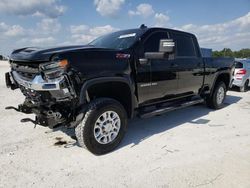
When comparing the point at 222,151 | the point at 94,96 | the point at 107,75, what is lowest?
the point at 222,151

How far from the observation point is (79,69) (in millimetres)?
3230

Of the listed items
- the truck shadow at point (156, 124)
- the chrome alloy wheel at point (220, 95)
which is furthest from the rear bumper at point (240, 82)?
the truck shadow at point (156, 124)

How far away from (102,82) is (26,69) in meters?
1.18

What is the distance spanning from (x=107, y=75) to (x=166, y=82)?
1.63 m

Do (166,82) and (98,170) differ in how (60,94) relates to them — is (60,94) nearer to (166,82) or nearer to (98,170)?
(98,170)

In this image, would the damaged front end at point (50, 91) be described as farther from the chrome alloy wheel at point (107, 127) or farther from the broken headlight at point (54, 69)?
the chrome alloy wheel at point (107, 127)

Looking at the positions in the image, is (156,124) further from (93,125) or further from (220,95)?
(220,95)

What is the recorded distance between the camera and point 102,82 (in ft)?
11.5

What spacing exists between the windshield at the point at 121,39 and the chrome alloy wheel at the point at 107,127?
1.26m

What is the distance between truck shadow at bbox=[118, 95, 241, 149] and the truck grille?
1856 mm

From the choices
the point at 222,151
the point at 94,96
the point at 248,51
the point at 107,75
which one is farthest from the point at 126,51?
the point at 248,51

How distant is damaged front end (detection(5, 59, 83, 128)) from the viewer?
3145mm

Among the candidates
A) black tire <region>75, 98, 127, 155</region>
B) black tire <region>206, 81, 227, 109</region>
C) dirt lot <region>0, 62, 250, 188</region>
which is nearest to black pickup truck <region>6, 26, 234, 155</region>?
black tire <region>75, 98, 127, 155</region>

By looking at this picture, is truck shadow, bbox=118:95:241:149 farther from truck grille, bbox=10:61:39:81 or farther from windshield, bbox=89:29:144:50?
truck grille, bbox=10:61:39:81
